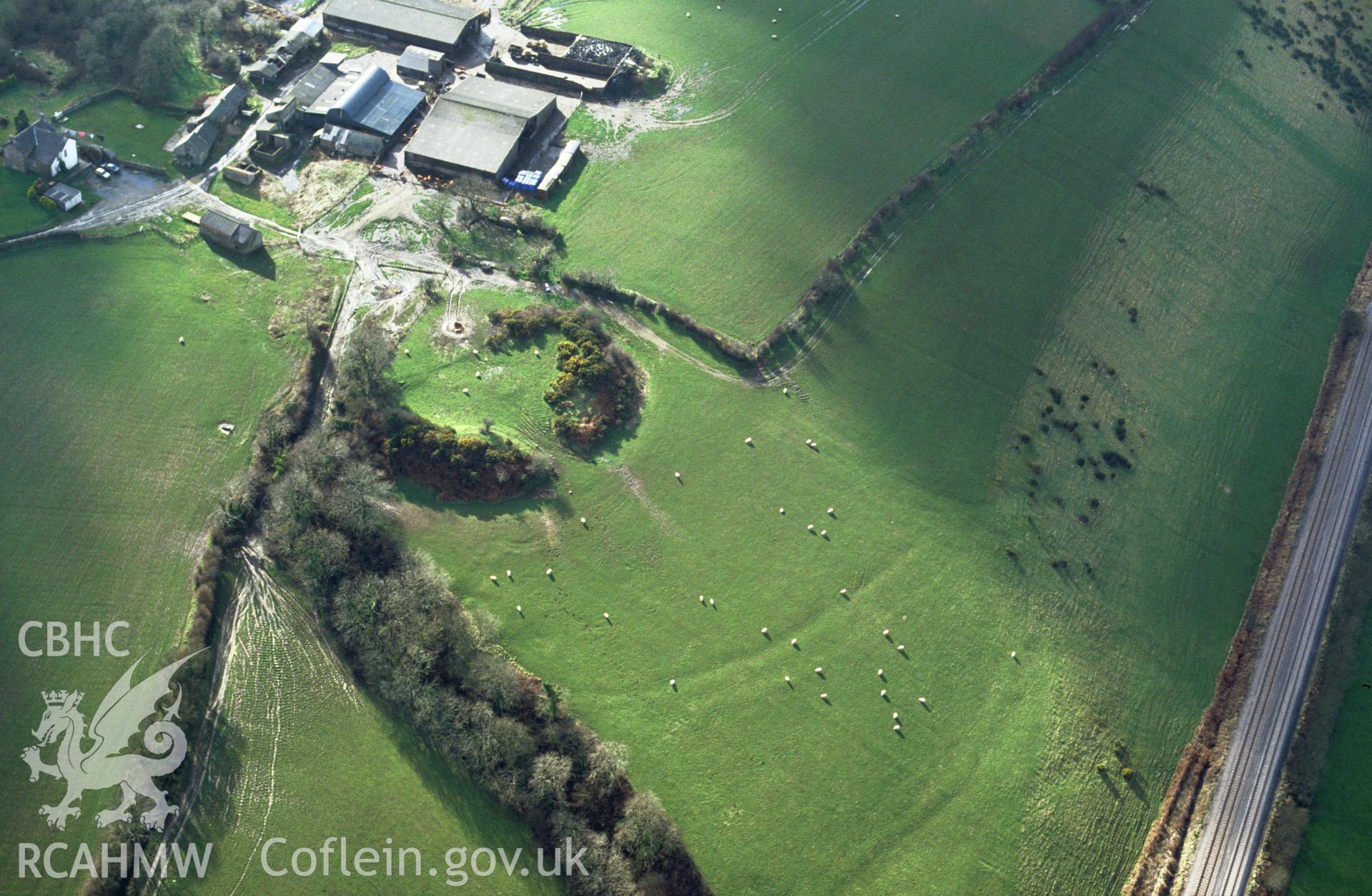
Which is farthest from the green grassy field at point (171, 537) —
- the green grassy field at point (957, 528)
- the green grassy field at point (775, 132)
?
the green grassy field at point (775, 132)

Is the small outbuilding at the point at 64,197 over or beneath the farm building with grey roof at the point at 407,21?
beneath

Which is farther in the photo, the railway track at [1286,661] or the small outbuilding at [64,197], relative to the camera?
the small outbuilding at [64,197]

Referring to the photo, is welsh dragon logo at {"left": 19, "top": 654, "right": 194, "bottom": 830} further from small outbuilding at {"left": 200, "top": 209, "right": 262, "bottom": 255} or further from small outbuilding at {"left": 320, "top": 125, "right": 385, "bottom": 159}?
small outbuilding at {"left": 320, "top": 125, "right": 385, "bottom": 159}

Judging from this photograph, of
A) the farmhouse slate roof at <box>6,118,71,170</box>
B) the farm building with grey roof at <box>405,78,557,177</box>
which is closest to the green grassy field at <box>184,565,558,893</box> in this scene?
the farm building with grey roof at <box>405,78,557,177</box>

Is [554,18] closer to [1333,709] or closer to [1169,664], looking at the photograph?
[1169,664]

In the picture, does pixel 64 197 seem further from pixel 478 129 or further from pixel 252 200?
pixel 478 129

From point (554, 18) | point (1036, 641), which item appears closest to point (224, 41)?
point (554, 18)

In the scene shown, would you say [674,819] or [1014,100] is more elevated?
[1014,100]

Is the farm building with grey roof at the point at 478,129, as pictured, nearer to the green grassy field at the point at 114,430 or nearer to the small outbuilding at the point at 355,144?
the small outbuilding at the point at 355,144
